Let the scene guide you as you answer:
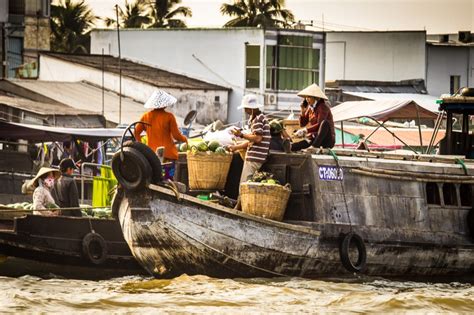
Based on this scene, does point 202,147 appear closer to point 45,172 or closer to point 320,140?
point 320,140

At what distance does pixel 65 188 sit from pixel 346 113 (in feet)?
21.6

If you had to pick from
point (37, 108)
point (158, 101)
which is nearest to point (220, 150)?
point (158, 101)

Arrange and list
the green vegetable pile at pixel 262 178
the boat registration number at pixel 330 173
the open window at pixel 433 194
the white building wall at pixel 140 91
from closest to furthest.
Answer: the green vegetable pile at pixel 262 178 < the boat registration number at pixel 330 173 < the open window at pixel 433 194 < the white building wall at pixel 140 91

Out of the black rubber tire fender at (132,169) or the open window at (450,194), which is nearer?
the black rubber tire fender at (132,169)

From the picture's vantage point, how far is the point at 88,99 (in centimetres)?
3362

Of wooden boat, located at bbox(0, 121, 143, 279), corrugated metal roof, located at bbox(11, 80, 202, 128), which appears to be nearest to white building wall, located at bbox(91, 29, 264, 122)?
corrugated metal roof, located at bbox(11, 80, 202, 128)

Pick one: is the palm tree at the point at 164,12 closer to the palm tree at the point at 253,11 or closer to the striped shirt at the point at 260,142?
the palm tree at the point at 253,11

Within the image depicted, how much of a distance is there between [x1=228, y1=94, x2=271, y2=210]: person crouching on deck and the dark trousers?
27.3 inches

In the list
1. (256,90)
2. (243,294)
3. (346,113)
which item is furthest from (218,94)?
(243,294)

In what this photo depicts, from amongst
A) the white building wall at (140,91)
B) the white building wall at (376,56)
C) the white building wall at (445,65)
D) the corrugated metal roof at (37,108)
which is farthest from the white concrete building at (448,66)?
the corrugated metal roof at (37,108)

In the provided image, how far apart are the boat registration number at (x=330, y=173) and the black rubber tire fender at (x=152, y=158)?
73.9 inches

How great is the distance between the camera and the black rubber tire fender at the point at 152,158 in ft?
44.0

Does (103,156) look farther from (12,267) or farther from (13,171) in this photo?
(12,267)

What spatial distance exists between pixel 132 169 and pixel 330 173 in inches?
89.9
